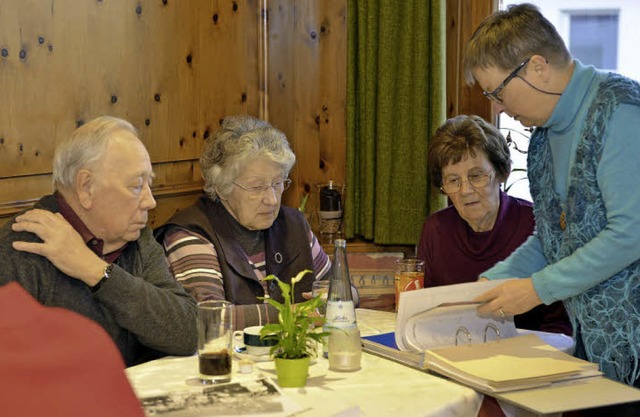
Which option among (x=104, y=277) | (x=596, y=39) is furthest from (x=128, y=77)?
(x=596, y=39)

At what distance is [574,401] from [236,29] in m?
2.21

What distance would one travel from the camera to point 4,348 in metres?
0.86

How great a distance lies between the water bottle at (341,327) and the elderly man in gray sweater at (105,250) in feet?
1.24

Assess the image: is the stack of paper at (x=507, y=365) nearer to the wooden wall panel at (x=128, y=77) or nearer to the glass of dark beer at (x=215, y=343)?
the glass of dark beer at (x=215, y=343)

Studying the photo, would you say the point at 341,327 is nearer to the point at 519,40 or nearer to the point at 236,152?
the point at 519,40

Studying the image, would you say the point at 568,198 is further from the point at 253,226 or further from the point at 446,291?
the point at 253,226

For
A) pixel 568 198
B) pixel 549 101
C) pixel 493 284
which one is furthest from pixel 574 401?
pixel 549 101

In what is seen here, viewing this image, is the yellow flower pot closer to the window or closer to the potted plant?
the potted plant

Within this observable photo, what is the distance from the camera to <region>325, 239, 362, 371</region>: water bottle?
2059 mm

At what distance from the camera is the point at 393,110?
12.4 feet

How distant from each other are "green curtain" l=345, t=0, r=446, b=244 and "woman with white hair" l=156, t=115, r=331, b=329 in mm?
853

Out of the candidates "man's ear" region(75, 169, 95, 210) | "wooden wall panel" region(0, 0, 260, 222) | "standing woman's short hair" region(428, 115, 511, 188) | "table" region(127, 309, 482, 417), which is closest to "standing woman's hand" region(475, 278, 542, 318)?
"table" region(127, 309, 482, 417)

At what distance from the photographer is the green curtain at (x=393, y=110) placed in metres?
3.71

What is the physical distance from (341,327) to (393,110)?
1.87 metres
